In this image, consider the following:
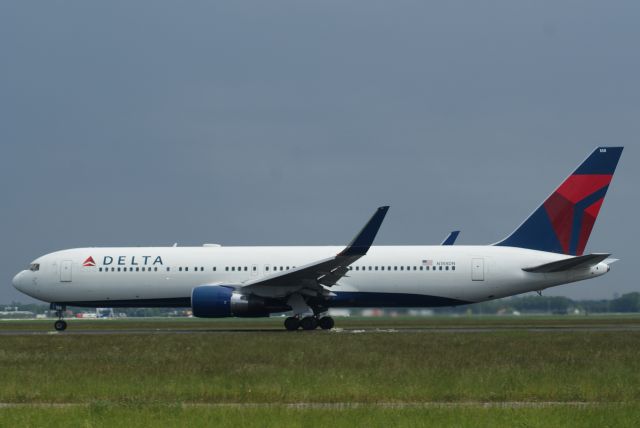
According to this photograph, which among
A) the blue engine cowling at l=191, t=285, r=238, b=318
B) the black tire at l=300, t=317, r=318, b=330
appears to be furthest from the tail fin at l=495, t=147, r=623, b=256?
the blue engine cowling at l=191, t=285, r=238, b=318

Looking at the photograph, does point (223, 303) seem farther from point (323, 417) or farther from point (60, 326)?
point (323, 417)

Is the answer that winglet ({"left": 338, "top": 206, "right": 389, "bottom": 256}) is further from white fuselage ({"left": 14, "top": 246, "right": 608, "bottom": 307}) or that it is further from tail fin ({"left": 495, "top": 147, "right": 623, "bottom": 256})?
tail fin ({"left": 495, "top": 147, "right": 623, "bottom": 256})

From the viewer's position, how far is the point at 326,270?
3778 centimetres

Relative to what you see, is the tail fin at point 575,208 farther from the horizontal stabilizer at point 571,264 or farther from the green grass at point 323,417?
the green grass at point 323,417

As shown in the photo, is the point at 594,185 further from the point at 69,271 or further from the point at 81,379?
the point at 81,379

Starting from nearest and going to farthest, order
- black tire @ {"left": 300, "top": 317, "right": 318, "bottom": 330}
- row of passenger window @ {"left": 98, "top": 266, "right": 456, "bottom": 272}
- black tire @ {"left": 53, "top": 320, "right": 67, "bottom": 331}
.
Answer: black tire @ {"left": 300, "top": 317, "right": 318, "bottom": 330}
row of passenger window @ {"left": 98, "top": 266, "right": 456, "bottom": 272}
black tire @ {"left": 53, "top": 320, "right": 67, "bottom": 331}

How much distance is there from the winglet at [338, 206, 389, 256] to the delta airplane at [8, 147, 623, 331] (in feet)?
5.08

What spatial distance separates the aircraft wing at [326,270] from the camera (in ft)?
119

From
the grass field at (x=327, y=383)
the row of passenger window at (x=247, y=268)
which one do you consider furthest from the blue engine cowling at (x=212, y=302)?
the grass field at (x=327, y=383)

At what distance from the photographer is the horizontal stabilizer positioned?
3756cm

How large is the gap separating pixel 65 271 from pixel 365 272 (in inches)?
582

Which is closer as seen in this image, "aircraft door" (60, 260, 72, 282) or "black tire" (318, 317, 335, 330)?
"black tire" (318, 317, 335, 330)

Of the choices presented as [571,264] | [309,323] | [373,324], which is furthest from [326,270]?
[373,324]

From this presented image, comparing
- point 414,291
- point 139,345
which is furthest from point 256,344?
point 414,291
